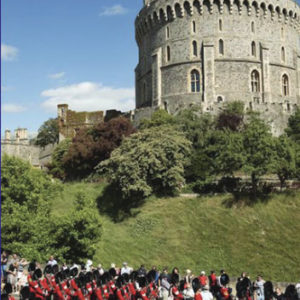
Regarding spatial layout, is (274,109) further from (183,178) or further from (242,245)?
(242,245)

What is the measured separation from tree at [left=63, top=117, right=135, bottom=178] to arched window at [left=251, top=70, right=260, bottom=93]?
58.7 ft

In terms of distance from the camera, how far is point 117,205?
40.5 metres

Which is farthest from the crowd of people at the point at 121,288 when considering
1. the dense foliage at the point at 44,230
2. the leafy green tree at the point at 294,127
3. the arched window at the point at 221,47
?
the arched window at the point at 221,47

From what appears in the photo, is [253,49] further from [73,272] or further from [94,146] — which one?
[73,272]

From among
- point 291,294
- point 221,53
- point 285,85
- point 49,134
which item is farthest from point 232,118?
point 49,134

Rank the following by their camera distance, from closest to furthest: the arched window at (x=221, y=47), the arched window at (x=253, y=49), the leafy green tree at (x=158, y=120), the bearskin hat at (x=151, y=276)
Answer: the bearskin hat at (x=151, y=276) → the leafy green tree at (x=158, y=120) → the arched window at (x=221, y=47) → the arched window at (x=253, y=49)

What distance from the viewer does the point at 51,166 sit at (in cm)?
5334

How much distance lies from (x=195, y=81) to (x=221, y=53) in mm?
4310

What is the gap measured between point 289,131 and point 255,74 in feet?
42.8

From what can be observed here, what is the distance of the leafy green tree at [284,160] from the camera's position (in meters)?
Answer: 37.6

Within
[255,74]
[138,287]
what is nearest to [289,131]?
[255,74]

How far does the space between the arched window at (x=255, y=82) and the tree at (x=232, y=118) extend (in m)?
9.93

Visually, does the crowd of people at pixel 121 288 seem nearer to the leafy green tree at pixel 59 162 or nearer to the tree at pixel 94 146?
the tree at pixel 94 146

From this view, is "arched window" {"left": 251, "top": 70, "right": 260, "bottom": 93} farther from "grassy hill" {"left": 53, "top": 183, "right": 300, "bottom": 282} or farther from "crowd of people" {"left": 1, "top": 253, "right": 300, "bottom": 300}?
"crowd of people" {"left": 1, "top": 253, "right": 300, "bottom": 300}
